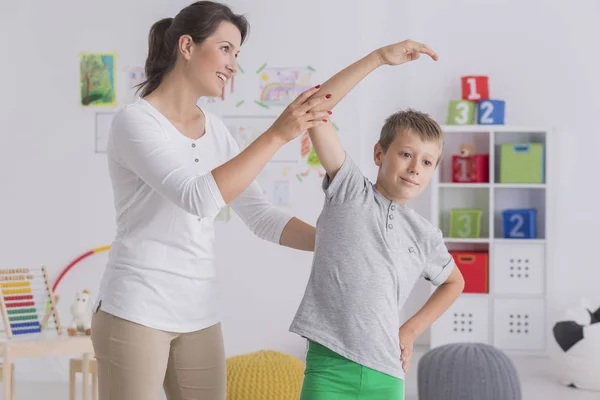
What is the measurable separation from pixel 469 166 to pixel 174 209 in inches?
144

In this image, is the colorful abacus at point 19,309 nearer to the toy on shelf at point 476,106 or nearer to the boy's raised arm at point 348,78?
the boy's raised arm at point 348,78

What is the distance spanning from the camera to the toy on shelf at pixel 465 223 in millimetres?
5285

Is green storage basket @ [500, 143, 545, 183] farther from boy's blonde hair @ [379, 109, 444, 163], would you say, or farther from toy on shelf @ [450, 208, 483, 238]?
boy's blonde hair @ [379, 109, 444, 163]

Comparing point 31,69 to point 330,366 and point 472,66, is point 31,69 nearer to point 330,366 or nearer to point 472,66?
point 472,66

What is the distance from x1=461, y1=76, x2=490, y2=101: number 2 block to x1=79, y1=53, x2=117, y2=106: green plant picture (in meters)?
2.09

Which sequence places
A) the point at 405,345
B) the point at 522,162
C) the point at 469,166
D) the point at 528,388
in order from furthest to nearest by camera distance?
the point at 469,166
the point at 522,162
the point at 528,388
the point at 405,345

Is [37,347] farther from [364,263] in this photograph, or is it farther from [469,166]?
[469,166]

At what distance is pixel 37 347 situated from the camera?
11.0ft

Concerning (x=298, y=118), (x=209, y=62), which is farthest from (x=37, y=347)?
(x=298, y=118)

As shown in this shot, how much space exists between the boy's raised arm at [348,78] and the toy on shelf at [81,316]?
2.02m

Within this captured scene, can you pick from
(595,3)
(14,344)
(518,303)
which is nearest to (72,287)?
(14,344)

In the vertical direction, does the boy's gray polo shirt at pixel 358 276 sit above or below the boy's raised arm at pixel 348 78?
below

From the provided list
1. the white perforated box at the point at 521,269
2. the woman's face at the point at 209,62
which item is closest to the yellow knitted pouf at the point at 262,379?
the white perforated box at the point at 521,269

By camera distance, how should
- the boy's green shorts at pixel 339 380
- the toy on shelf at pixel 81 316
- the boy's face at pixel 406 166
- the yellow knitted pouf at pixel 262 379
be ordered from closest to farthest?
the boy's green shorts at pixel 339 380, the boy's face at pixel 406 166, the toy on shelf at pixel 81 316, the yellow knitted pouf at pixel 262 379
